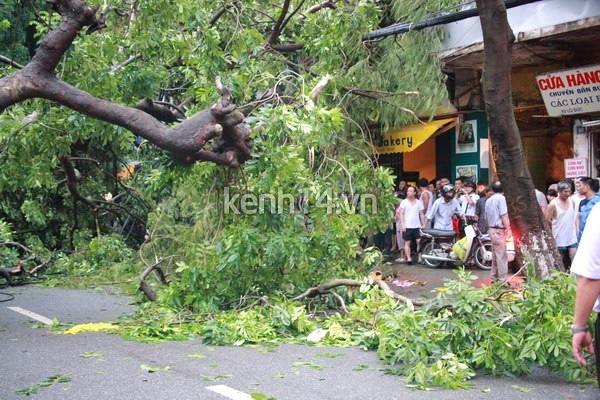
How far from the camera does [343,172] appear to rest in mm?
9867

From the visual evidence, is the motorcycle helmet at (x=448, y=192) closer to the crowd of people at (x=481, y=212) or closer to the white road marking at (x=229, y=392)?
the crowd of people at (x=481, y=212)

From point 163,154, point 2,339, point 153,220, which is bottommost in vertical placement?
point 2,339

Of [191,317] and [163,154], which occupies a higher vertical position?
[163,154]

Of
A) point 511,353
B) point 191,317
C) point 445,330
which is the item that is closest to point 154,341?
point 191,317

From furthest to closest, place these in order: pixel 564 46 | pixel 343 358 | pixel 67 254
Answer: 1. pixel 67 254
2. pixel 564 46
3. pixel 343 358

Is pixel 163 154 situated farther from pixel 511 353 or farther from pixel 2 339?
pixel 511 353

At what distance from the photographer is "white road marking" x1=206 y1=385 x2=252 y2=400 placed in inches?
218

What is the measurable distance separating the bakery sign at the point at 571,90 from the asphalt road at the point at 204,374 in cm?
830

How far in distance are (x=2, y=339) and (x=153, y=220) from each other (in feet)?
15.4

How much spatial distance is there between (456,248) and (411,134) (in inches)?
147

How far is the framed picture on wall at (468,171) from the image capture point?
16453mm

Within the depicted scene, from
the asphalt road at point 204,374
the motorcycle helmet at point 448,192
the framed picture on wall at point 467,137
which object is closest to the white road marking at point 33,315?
the asphalt road at point 204,374

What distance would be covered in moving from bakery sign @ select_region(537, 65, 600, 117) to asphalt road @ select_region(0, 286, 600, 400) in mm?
8299

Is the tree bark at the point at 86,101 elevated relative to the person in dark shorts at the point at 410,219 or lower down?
elevated
